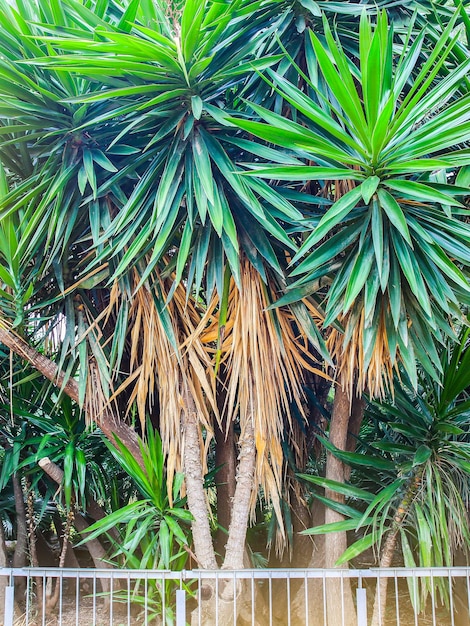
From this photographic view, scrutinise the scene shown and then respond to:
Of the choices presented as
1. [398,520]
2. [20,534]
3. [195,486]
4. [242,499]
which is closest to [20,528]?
[20,534]

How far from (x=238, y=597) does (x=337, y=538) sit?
635 mm

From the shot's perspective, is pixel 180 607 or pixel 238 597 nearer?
pixel 180 607

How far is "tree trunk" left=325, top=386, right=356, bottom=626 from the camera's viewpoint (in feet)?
9.71

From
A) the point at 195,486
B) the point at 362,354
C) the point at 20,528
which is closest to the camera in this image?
the point at 362,354

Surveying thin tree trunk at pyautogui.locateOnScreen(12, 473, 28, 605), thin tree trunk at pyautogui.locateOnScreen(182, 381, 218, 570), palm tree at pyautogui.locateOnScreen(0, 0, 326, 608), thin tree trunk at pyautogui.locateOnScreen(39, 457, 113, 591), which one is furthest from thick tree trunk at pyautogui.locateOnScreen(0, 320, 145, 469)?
thin tree trunk at pyautogui.locateOnScreen(12, 473, 28, 605)

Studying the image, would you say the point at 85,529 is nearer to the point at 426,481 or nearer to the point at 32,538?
the point at 32,538

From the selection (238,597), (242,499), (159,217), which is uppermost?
(159,217)

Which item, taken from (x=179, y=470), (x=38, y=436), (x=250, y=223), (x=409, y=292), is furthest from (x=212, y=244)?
(x=38, y=436)

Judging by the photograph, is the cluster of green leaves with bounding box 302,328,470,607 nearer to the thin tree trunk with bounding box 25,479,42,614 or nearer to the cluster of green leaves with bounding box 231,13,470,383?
the cluster of green leaves with bounding box 231,13,470,383

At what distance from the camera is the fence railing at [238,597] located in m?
2.40

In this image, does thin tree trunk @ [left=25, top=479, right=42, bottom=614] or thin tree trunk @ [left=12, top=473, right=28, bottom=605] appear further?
thin tree trunk @ [left=12, top=473, right=28, bottom=605]

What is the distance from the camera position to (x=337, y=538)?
3.00 metres

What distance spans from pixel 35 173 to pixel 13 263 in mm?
526

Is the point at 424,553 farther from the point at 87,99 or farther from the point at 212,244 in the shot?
the point at 87,99
